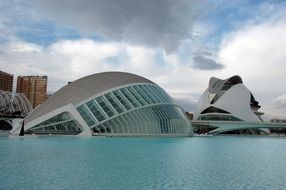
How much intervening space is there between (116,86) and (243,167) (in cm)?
2848

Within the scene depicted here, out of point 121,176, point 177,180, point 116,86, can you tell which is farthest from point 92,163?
point 116,86

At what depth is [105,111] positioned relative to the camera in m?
38.8

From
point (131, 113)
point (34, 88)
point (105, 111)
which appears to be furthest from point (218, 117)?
point (34, 88)

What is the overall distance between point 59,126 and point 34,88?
102 m

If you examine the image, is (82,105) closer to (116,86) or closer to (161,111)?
(116,86)

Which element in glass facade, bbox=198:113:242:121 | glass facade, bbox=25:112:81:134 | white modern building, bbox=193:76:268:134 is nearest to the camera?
glass facade, bbox=25:112:81:134

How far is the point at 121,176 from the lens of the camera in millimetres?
11633

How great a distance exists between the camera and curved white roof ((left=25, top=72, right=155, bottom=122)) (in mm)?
39772

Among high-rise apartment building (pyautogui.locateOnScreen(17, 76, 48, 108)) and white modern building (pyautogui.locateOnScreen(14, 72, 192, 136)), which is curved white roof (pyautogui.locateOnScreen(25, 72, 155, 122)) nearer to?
white modern building (pyautogui.locateOnScreen(14, 72, 192, 136))

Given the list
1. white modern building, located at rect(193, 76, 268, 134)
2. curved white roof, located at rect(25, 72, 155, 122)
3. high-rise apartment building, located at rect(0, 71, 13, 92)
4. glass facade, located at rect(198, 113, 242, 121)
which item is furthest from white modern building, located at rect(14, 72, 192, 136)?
high-rise apartment building, located at rect(0, 71, 13, 92)

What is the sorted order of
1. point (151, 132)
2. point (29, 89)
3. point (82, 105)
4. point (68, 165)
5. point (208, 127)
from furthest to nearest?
1. point (29, 89)
2. point (208, 127)
3. point (151, 132)
4. point (82, 105)
5. point (68, 165)

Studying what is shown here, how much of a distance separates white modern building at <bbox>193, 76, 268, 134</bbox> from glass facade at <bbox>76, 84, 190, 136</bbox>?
2070 inches

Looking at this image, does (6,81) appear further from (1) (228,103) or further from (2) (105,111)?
(2) (105,111)

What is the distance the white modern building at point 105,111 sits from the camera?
126 feet
